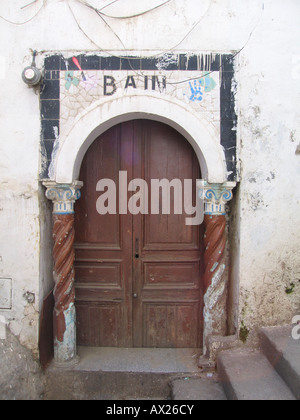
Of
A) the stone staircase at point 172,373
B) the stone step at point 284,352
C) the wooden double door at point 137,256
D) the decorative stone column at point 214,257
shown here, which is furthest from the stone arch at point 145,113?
the stone staircase at point 172,373

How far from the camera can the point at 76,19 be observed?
331 cm

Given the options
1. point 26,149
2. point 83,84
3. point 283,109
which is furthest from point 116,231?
point 283,109

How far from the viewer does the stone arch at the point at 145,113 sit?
3.28m

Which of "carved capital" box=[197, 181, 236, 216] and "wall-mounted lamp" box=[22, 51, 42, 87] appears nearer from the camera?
"wall-mounted lamp" box=[22, 51, 42, 87]

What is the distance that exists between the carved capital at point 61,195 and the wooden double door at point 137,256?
34 centimetres

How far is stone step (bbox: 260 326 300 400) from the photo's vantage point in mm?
2672

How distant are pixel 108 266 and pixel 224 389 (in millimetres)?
1645

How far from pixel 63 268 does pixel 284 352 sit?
7.02ft

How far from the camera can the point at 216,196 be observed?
11.0ft

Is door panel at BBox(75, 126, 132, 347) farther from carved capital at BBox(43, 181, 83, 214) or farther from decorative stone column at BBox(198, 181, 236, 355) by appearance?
decorative stone column at BBox(198, 181, 236, 355)

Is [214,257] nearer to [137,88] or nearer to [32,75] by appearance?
[137,88]

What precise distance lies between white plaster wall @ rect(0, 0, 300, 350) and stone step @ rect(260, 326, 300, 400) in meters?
0.14

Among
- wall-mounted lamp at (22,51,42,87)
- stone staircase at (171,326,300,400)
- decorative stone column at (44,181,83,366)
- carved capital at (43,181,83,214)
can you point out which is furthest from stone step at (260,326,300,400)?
wall-mounted lamp at (22,51,42,87)

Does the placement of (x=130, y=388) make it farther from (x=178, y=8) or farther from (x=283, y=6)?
(x=283, y=6)
